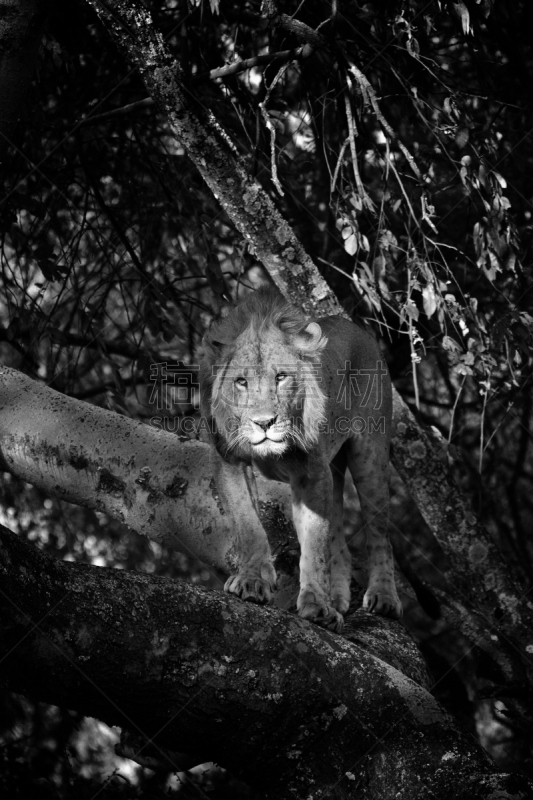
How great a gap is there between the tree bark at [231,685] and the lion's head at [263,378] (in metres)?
0.63

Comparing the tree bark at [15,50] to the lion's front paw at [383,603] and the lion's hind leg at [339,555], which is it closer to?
the lion's hind leg at [339,555]

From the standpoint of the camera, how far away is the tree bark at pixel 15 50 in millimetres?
3328

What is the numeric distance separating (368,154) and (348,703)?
4.20 metres

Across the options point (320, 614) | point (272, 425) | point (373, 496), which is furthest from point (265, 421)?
point (373, 496)

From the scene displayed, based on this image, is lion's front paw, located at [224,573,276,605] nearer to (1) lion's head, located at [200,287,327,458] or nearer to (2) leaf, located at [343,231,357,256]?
(1) lion's head, located at [200,287,327,458]

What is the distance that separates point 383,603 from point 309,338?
109 centimetres

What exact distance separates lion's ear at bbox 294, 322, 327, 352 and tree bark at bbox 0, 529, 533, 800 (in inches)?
36.9

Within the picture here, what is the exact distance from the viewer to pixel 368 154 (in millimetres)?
5848

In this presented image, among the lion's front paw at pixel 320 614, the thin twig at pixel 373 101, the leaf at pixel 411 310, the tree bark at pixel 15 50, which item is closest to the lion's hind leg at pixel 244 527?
the lion's front paw at pixel 320 614

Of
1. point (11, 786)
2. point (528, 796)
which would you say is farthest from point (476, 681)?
point (528, 796)

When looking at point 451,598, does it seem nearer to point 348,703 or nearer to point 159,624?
point 348,703

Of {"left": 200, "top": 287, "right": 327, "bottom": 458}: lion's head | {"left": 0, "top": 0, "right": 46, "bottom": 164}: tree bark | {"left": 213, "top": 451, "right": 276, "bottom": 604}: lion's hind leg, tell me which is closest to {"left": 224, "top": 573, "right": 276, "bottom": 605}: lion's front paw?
{"left": 213, "top": 451, "right": 276, "bottom": 604}: lion's hind leg

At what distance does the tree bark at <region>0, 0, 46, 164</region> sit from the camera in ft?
10.9

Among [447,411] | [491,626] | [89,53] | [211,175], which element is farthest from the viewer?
[447,411]
